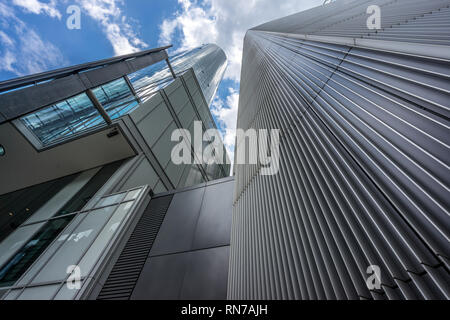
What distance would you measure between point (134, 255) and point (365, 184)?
571 cm

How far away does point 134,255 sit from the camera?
530 centimetres

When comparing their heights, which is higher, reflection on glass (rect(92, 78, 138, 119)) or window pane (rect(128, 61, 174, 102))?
window pane (rect(128, 61, 174, 102))

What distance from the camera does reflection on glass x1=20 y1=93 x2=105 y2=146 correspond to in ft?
25.7

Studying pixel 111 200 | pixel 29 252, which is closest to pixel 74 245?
pixel 111 200

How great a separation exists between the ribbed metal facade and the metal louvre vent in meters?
2.74

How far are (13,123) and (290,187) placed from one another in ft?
32.3

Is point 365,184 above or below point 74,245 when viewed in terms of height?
below

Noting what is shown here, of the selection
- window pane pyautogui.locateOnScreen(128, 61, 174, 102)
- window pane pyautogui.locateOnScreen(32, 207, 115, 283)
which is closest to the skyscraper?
window pane pyautogui.locateOnScreen(32, 207, 115, 283)

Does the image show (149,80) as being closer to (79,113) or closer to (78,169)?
(79,113)

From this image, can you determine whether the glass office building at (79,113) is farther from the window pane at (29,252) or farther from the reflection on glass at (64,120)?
the window pane at (29,252)

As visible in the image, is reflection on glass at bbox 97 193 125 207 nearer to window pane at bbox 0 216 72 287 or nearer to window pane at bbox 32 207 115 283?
window pane at bbox 32 207 115 283

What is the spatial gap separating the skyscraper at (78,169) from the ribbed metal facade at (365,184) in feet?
7.15
